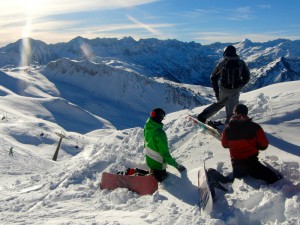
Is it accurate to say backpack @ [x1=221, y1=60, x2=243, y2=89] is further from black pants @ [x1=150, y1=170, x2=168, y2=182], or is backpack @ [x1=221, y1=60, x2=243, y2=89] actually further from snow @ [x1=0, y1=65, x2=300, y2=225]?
black pants @ [x1=150, y1=170, x2=168, y2=182]

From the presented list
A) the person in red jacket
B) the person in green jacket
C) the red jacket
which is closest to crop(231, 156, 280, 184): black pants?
the person in red jacket

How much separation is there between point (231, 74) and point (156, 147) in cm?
299

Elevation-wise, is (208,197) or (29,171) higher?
(208,197)

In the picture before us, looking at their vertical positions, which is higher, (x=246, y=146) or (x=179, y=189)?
(x=246, y=146)

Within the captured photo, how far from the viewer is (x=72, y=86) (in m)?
184

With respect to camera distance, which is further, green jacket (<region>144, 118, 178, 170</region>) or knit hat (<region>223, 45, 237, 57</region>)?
knit hat (<region>223, 45, 237, 57</region>)

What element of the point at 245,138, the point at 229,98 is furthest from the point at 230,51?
the point at 245,138

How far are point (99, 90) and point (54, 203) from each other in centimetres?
17350

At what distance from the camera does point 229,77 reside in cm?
1048

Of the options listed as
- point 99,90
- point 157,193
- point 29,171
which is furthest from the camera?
point 99,90

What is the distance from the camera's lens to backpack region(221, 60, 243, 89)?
33.8 ft

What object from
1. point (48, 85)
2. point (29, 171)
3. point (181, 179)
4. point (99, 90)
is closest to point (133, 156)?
point (181, 179)

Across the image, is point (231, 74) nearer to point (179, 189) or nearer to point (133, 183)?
point (179, 189)

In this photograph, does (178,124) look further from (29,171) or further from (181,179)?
(29,171)
